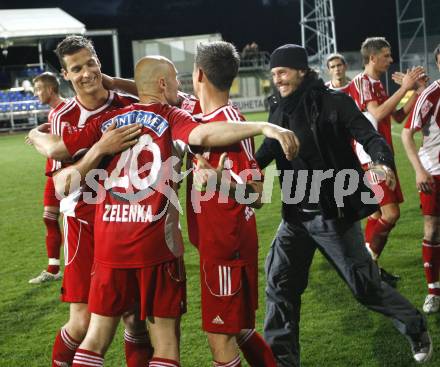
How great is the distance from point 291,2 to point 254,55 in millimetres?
10340

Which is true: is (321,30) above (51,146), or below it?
above

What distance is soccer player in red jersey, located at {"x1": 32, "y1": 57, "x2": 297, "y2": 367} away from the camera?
323cm

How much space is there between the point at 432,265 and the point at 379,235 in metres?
0.96

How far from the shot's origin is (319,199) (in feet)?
13.5

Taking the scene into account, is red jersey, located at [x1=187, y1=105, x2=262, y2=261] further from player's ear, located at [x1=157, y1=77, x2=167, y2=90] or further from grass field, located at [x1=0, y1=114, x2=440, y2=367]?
grass field, located at [x1=0, y1=114, x2=440, y2=367]

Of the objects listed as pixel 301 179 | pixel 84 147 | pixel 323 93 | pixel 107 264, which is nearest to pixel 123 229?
pixel 107 264

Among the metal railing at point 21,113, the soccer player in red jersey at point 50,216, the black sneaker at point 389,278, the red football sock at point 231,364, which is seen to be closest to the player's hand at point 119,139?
the red football sock at point 231,364

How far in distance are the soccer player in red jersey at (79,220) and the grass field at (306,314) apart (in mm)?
768

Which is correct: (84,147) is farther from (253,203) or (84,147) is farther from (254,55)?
(254,55)

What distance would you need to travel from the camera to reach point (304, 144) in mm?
4098

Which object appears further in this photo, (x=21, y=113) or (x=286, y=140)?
(x=21, y=113)

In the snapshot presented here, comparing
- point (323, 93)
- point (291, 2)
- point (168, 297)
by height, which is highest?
point (291, 2)

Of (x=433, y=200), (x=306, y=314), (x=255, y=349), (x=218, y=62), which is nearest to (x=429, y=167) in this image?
(x=433, y=200)

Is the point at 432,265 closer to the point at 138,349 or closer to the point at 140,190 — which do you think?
the point at 138,349
